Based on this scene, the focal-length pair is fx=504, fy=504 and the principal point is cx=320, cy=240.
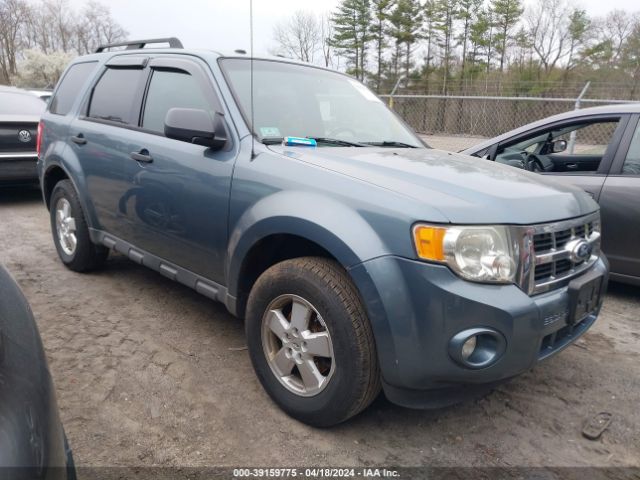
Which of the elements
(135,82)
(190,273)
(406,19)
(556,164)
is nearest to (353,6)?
(556,164)

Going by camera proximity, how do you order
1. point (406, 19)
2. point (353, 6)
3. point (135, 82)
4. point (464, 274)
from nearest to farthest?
point (464, 274) → point (135, 82) → point (353, 6) → point (406, 19)

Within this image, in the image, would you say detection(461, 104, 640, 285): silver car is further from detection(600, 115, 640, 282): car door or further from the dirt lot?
the dirt lot

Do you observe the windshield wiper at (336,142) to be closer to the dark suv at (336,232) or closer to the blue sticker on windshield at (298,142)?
the dark suv at (336,232)

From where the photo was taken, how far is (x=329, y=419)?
7.52 feet

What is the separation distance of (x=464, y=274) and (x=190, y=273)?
177 centimetres

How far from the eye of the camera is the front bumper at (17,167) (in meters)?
6.81

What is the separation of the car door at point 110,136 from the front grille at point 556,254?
2529mm

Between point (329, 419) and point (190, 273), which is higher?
point (190, 273)

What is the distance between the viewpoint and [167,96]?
3.34 meters

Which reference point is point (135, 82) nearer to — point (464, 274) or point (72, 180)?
point (72, 180)

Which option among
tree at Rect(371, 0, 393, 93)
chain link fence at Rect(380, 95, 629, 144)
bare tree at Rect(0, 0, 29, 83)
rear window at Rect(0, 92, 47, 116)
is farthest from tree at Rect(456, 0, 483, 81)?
bare tree at Rect(0, 0, 29, 83)

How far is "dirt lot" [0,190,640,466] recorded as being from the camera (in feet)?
7.35

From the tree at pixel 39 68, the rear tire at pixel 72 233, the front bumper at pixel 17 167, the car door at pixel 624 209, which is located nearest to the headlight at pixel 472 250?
the car door at pixel 624 209

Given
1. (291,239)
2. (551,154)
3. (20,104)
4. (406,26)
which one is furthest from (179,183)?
(406,26)
